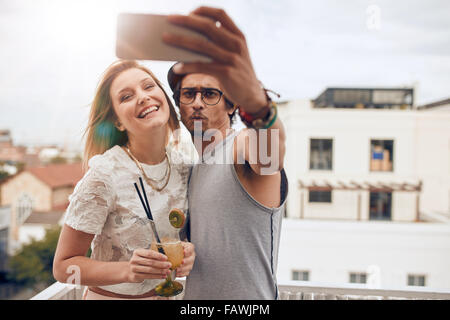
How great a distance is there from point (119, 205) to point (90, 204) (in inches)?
2.5

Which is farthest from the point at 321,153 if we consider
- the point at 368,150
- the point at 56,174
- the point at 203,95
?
the point at 56,174

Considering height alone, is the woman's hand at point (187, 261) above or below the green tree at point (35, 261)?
above

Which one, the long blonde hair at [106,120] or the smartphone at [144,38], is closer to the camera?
the smartphone at [144,38]

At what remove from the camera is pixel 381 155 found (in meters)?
7.88

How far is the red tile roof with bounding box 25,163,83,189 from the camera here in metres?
9.47

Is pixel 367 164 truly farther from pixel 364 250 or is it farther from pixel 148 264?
pixel 148 264

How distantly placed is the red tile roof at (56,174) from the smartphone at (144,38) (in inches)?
366

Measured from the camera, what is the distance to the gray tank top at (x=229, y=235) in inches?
30.0

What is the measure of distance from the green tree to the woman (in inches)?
610

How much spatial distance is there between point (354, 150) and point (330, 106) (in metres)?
1.11

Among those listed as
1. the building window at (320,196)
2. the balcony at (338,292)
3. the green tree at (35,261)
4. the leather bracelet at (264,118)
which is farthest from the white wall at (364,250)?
the green tree at (35,261)

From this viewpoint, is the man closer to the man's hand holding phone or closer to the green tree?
the man's hand holding phone

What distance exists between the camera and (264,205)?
768 mm

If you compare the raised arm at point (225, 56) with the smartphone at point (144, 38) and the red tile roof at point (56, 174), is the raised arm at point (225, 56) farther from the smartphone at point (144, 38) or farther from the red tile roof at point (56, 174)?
the red tile roof at point (56, 174)
